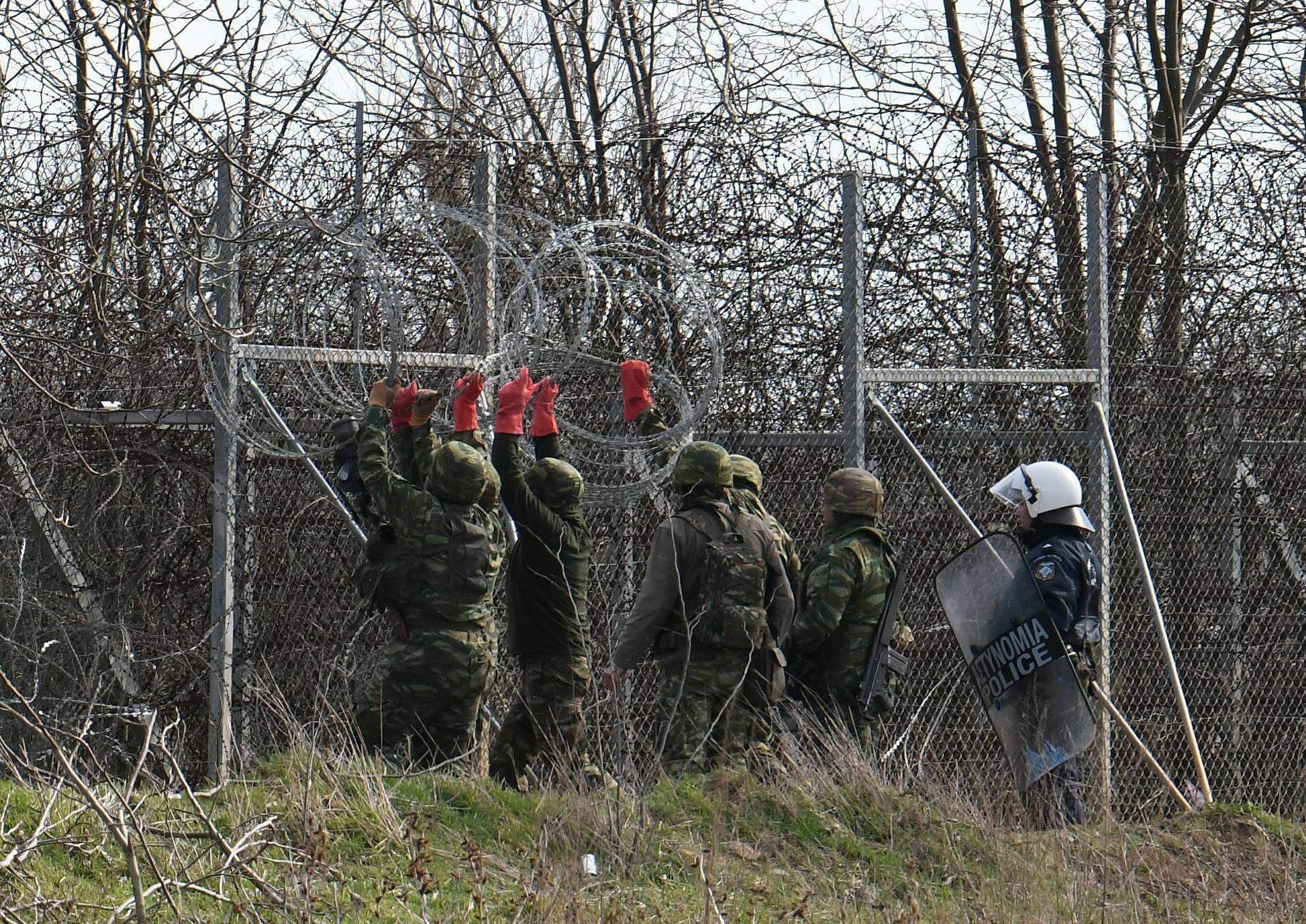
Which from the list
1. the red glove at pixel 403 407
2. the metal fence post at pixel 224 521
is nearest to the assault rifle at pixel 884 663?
the red glove at pixel 403 407

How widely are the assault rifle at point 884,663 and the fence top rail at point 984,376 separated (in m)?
0.89

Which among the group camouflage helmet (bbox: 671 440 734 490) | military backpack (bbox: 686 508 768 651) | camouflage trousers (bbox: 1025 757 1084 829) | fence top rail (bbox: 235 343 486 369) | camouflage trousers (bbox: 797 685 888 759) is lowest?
camouflage trousers (bbox: 1025 757 1084 829)

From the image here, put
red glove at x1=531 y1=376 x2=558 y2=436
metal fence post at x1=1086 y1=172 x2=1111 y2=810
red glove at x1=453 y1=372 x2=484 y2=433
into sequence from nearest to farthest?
red glove at x1=453 y1=372 x2=484 y2=433 → red glove at x1=531 y1=376 x2=558 y2=436 → metal fence post at x1=1086 y1=172 x2=1111 y2=810

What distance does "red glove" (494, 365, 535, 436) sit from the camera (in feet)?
20.5

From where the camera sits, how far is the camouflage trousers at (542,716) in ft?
20.4

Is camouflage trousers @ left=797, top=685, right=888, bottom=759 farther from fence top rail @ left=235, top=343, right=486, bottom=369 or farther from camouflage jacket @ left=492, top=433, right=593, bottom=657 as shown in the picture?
fence top rail @ left=235, top=343, right=486, bottom=369

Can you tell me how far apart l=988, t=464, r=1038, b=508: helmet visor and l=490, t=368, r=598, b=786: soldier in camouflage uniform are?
5.70 feet

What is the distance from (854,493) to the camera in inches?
241

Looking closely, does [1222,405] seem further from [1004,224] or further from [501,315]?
[501,315]

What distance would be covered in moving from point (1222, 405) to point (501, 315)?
3.54 meters

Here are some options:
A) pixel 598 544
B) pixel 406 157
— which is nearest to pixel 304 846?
pixel 598 544

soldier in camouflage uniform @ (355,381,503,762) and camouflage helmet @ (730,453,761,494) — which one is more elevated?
camouflage helmet @ (730,453,761,494)

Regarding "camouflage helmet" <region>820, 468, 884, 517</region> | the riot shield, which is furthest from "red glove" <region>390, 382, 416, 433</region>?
the riot shield

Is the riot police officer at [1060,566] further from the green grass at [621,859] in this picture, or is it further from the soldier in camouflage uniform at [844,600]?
the soldier in camouflage uniform at [844,600]
